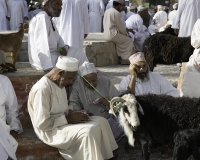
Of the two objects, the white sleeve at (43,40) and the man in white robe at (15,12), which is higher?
the white sleeve at (43,40)

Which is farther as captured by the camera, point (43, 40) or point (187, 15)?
point (187, 15)

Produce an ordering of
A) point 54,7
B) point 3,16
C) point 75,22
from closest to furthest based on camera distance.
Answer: point 54,7, point 75,22, point 3,16

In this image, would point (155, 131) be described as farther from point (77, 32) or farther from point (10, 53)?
point (77, 32)

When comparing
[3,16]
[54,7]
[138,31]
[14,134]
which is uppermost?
[54,7]

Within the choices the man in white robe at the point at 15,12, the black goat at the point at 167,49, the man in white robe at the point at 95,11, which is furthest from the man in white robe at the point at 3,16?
the black goat at the point at 167,49

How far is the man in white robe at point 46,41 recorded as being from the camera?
630 centimetres

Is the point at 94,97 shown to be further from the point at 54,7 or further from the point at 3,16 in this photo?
the point at 3,16

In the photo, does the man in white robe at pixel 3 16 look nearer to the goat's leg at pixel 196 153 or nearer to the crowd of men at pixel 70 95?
the crowd of men at pixel 70 95

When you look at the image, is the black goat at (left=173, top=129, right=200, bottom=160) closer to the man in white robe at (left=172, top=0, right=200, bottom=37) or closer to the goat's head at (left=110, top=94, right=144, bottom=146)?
the goat's head at (left=110, top=94, right=144, bottom=146)

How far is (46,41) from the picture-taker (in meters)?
6.30

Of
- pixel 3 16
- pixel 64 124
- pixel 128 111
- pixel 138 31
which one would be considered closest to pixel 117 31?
pixel 138 31

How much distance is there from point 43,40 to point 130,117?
223 cm

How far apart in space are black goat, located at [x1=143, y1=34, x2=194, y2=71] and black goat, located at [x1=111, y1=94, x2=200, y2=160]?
418cm

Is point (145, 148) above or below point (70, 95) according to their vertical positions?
below
